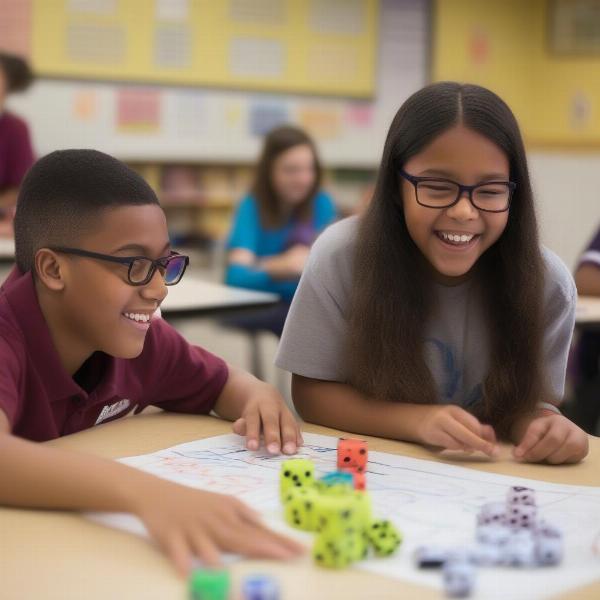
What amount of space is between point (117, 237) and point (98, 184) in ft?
0.33

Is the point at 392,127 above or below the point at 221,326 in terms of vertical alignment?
above

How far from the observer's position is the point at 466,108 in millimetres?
1547

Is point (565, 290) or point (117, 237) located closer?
point (117, 237)

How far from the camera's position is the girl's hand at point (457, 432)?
54.2 inches

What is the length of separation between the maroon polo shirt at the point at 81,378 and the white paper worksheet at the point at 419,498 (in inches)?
7.2

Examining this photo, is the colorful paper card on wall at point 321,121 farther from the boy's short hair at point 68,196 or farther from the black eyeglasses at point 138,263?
the black eyeglasses at point 138,263

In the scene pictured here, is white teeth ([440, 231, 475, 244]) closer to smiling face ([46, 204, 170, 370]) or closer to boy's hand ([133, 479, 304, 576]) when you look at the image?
smiling face ([46, 204, 170, 370])

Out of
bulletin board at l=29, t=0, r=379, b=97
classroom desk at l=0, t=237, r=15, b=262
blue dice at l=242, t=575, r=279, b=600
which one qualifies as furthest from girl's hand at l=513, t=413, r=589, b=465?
bulletin board at l=29, t=0, r=379, b=97

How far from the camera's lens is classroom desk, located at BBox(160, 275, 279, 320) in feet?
8.95

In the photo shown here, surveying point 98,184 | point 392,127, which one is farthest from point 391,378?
point 98,184

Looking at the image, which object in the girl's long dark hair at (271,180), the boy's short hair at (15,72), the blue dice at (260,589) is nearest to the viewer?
the blue dice at (260,589)

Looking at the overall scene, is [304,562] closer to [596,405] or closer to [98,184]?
[98,184]

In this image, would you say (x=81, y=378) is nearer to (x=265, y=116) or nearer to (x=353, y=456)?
(x=353, y=456)

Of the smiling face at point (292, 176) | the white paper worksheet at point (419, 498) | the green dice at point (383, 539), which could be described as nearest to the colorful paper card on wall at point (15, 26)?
the smiling face at point (292, 176)
